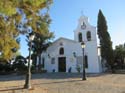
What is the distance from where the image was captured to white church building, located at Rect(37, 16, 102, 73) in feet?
109

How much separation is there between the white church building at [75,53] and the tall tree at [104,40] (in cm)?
98

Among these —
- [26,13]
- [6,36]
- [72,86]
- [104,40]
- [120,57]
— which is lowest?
[72,86]

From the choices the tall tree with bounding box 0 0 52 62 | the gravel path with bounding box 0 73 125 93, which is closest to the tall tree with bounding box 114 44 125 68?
the gravel path with bounding box 0 73 125 93

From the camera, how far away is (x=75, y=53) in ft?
115

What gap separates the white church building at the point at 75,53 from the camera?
109 ft

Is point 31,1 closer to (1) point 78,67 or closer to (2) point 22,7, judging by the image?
(2) point 22,7

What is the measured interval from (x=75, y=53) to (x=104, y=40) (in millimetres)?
5219

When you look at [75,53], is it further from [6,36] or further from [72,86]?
[6,36]

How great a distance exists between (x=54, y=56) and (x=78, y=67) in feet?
18.0

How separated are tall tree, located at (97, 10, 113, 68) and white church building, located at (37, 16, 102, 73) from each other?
0.98m

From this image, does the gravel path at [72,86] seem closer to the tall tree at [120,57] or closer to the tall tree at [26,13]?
the tall tree at [26,13]

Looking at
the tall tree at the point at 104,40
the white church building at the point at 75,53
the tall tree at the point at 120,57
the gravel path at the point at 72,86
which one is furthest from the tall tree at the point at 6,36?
the tall tree at the point at 120,57

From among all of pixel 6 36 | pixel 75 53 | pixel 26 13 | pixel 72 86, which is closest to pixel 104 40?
pixel 75 53

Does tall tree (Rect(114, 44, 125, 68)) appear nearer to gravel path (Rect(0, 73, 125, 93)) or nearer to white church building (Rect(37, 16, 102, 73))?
white church building (Rect(37, 16, 102, 73))
